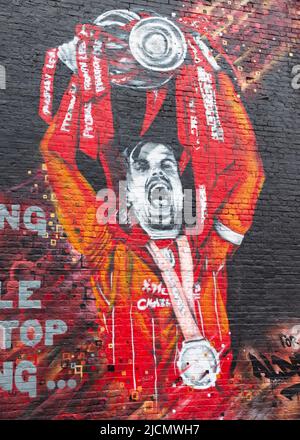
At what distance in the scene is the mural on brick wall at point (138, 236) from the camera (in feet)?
20.1

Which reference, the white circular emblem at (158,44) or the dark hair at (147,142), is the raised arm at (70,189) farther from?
the white circular emblem at (158,44)

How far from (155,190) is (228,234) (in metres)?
1.03

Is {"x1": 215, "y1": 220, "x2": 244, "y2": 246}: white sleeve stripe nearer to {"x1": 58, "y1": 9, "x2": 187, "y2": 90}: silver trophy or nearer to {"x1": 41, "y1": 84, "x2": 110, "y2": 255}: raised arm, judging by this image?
{"x1": 41, "y1": 84, "x2": 110, "y2": 255}: raised arm

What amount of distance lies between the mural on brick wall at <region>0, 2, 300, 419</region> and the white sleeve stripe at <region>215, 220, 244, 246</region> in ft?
0.06

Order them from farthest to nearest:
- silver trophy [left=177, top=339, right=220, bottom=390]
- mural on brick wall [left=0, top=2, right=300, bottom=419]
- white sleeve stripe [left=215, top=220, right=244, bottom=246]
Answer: white sleeve stripe [left=215, top=220, right=244, bottom=246], silver trophy [left=177, top=339, right=220, bottom=390], mural on brick wall [left=0, top=2, right=300, bottom=419]

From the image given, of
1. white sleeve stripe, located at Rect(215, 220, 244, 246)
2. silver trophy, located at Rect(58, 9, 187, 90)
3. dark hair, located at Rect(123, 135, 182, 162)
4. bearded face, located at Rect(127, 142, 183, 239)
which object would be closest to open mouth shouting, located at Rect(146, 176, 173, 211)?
bearded face, located at Rect(127, 142, 183, 239)

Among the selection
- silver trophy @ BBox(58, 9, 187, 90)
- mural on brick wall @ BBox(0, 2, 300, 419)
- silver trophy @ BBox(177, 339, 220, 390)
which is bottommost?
silver trophy @ BBox(177, 339, 220, 390)

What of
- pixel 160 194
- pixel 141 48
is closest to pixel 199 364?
pixel 160 194

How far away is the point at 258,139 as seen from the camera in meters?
7.36

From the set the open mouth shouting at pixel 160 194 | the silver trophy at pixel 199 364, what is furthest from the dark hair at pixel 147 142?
the silver trophy at pixel 199 364

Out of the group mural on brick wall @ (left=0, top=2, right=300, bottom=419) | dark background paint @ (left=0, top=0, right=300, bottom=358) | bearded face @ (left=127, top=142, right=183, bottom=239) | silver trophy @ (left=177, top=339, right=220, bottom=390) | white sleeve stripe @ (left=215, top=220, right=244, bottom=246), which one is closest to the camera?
mural on brick wall @ (left=0, top=2, right=300, bottom=419)

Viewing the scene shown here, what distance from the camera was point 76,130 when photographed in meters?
6.59

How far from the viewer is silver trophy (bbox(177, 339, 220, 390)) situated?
259 inches

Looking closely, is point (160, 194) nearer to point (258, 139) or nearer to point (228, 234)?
point (228, 234)
